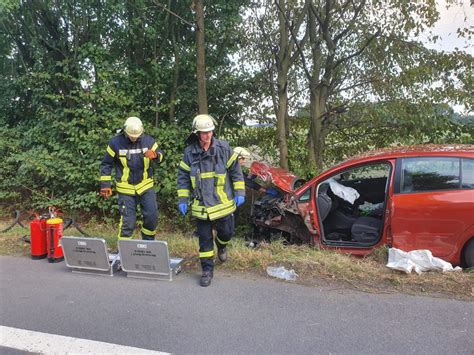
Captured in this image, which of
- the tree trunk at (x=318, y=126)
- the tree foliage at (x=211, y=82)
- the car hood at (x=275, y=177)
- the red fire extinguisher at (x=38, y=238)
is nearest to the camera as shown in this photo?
the red fire extinguisher at (x=38, y=238)

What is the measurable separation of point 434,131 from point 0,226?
27.7ft

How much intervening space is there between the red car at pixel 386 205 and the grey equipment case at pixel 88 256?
201 cm

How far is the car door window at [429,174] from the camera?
443 centimetres

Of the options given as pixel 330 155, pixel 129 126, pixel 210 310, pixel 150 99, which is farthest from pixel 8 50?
pixel 210 310

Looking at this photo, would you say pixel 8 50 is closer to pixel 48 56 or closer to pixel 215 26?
pixel 48 56

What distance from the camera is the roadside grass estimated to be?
391cm

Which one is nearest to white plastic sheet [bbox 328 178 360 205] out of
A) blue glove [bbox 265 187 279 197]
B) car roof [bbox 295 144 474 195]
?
car roof [bbox 295 144 474 195]

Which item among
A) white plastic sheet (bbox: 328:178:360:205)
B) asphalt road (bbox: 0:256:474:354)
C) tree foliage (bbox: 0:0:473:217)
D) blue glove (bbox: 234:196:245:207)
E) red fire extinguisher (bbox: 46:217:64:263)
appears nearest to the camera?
asphalt road (bbox: 0:256:474:354)

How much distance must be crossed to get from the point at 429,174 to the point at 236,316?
8.82ft

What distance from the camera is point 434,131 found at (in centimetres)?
772

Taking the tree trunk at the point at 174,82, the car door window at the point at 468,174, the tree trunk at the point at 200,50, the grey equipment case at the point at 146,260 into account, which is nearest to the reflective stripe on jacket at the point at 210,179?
the grey equipment case at the point at 146,260

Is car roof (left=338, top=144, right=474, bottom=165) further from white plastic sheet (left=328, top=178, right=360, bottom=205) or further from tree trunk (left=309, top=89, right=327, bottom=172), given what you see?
tree trunk (left=309, top=89, right=327, bottom=172)

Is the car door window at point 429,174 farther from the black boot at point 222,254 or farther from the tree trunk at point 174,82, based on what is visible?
the tree trunk at point 174,82

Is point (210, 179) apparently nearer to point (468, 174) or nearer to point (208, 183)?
point (208, 183)
